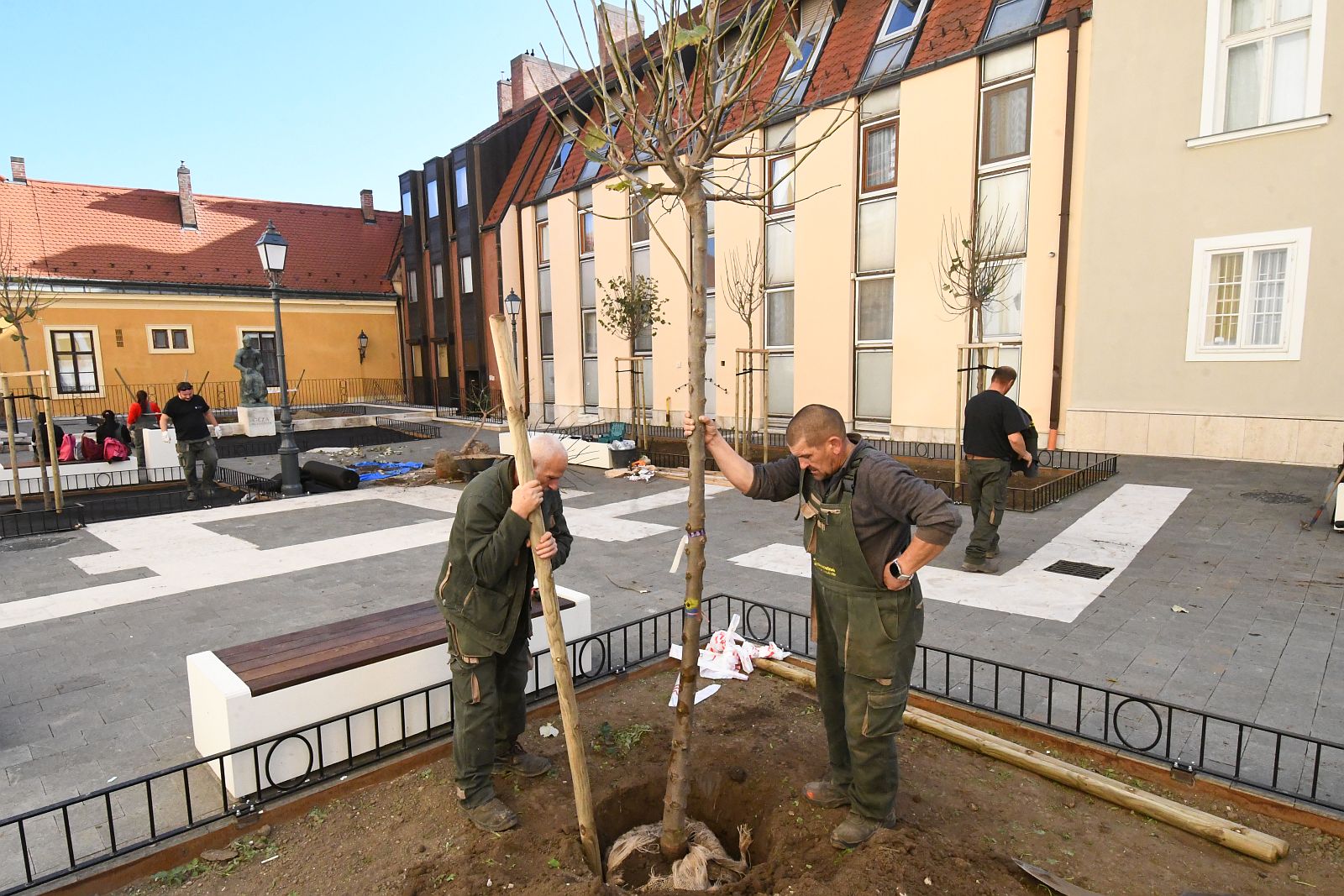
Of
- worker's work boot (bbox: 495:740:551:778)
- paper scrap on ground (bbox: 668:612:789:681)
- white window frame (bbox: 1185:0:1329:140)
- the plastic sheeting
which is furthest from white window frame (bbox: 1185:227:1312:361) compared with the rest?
the plastic sheeting

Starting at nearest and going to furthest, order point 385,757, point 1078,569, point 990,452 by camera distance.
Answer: point 385,757
point 990,452
point 1078,569

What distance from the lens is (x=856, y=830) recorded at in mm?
3070

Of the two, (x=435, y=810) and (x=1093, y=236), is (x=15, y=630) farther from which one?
(x=1093, y=236)

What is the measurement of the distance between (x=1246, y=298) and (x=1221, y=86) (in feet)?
10.8

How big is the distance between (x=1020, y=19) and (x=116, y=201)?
106 feet

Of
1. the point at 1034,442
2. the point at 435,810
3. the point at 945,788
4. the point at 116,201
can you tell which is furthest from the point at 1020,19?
the point at 116,201

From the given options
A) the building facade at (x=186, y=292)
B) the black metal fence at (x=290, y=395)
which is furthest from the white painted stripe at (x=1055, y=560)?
the building facade at (x=186, y=292)

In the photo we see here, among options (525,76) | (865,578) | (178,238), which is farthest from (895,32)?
(178,238)

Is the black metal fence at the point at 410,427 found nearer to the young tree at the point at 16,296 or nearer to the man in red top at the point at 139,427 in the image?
the man in red top at the point at 139,427

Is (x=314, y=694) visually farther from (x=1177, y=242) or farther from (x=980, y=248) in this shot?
(x=1177, y=242)

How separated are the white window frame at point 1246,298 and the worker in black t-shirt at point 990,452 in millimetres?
7249

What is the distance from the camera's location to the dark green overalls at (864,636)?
3.01 metres

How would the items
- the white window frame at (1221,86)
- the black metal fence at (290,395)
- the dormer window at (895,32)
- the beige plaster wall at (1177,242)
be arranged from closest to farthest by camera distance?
the white window frame at (1221,86) → the beige plaster wall at (1177,242) → the dormer window at (895,32) → the black metal fence at (290,395)

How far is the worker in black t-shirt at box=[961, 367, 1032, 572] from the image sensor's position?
6.86m
